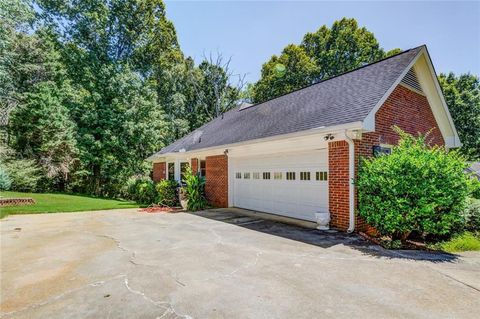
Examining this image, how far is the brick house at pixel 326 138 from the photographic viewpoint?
693 centimetres

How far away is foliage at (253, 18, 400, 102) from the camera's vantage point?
95.0 ft

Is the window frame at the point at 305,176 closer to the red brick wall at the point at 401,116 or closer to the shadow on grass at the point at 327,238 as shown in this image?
the shadow on grass at the point at 327,238

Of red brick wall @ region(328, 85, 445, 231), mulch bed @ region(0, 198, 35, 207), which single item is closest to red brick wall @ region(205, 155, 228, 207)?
red brick wall @ region(328, 85, 445, 231)

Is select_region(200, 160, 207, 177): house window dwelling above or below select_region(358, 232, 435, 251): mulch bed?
above

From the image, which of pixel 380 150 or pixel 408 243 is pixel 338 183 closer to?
pixel 380 150

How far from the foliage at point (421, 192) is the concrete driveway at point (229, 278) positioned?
2.33ft

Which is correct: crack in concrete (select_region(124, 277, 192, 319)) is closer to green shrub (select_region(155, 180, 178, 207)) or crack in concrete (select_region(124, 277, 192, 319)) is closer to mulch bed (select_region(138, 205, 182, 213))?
mulch bed (select_region(138, 205, 182, 213))

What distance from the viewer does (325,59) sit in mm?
29656

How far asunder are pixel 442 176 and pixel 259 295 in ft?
15.9

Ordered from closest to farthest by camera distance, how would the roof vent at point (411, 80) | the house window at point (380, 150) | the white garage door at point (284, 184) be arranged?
the house window at point (380, 150), the white garage door at point (284, 184), the roof vent at point (411, 80)

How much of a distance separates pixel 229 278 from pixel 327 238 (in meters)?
3.25

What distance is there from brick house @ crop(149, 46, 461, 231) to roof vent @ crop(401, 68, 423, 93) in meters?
0.03

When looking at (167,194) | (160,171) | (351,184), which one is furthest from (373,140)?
(160,171)

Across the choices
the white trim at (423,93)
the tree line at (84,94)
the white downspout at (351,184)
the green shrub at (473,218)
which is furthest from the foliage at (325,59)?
the green shrub at (473,218)
